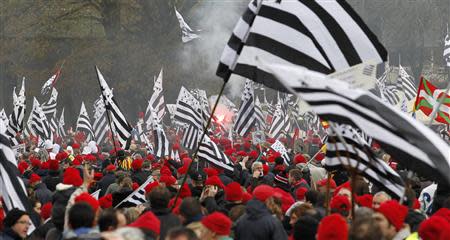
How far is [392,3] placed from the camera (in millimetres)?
67312

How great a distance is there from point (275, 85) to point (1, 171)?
240cm

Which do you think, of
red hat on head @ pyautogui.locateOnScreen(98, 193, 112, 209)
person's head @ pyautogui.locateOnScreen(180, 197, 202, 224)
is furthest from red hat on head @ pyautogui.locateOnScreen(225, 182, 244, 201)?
person's head @ pyautogui.locateOnScreen(180, 197, 202, 224)

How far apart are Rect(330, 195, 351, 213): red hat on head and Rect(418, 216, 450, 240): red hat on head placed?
6.23 feet

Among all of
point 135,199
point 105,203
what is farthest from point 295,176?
point 105,203

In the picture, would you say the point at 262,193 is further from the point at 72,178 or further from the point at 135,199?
the point at 72,178

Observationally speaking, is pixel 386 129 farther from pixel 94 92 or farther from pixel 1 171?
pixel 94 92

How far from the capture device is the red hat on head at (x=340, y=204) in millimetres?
10188

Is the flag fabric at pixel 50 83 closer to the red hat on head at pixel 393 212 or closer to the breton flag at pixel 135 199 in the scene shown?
the breton flag at pixel 135 199

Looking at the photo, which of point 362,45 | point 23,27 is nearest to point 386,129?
point 362,45

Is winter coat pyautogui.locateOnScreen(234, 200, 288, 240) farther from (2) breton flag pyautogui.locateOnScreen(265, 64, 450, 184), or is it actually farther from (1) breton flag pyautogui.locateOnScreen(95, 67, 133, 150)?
(1) breton flag pyautogui.locateOnScreen(95, 67, 133, 150)

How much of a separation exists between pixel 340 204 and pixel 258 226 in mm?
893

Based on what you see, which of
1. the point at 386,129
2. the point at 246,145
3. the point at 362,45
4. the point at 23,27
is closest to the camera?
the point at 386,129

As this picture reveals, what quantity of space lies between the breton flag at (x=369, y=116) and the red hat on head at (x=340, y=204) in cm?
230

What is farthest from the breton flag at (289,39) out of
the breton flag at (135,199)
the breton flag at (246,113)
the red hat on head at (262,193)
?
the breton flag at (246,113)
